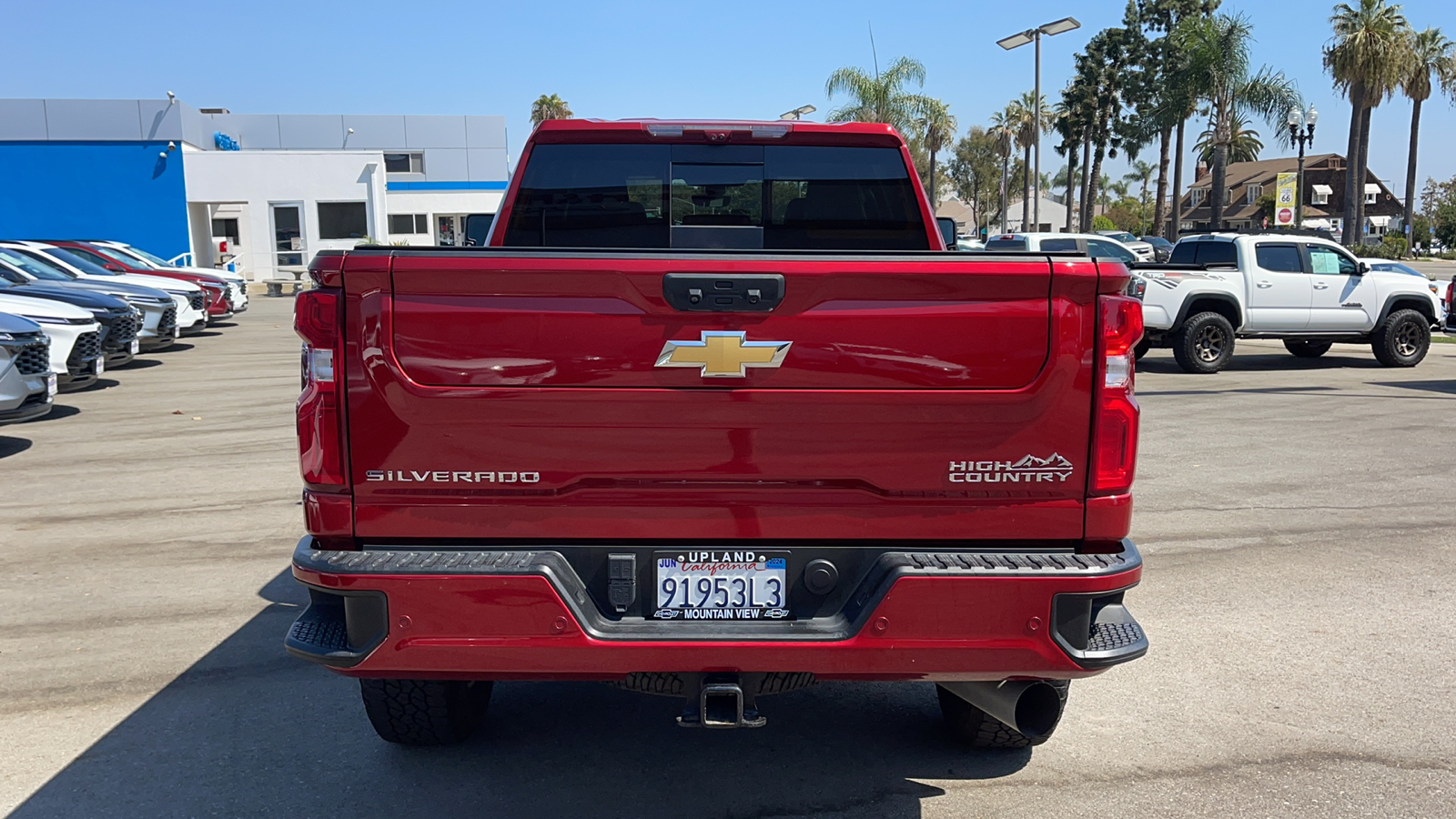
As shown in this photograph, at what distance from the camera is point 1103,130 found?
2402 inches

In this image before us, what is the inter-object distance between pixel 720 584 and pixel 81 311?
11894 mm

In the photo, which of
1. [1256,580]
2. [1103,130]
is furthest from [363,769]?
[1103,130]

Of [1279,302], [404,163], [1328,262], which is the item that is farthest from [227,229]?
[1328,262]

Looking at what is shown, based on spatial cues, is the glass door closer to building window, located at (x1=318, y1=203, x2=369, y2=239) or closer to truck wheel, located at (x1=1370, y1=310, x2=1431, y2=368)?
building window, located at (x1=318, y1=203, x2=369, y2=239)

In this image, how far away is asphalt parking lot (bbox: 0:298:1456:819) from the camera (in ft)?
12.4

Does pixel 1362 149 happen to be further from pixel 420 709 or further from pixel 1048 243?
pixel 420 709

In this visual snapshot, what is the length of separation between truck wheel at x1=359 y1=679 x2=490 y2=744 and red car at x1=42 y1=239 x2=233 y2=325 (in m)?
18.9

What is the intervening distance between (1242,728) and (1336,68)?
47.4 meters

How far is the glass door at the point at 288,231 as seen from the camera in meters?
42.2

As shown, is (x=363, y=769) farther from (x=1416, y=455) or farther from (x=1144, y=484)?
(x=1416, y=455)

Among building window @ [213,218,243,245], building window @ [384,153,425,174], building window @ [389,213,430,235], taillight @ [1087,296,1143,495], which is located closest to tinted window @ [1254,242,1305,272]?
taillight @ [1087,296,1143,495]

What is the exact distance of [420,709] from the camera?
12.8 feet

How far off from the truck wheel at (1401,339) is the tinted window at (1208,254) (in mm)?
2363

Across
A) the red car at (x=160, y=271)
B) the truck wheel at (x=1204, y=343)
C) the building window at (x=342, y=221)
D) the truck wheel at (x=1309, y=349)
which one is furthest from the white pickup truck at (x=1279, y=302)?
the building window at (x=342, y=221)
